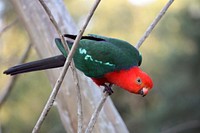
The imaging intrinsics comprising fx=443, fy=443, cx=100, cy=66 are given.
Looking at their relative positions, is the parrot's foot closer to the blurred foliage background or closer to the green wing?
the green wing

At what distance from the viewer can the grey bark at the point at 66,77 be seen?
5.26 ft

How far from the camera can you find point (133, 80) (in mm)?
1377

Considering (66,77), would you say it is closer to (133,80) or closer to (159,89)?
(133,80)

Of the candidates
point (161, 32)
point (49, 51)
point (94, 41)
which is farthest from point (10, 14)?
point (94, 41)

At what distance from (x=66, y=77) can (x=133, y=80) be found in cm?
36

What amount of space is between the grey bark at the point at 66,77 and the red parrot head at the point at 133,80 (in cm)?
17

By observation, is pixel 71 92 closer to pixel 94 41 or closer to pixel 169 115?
pixel 94 41

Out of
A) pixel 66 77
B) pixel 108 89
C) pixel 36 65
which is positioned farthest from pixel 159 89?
pixel 36 65

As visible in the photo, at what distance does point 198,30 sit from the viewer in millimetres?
4070

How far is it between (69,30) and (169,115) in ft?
8.45

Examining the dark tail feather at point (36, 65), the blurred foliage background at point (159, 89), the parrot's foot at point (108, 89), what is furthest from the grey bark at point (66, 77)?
the blurred foliage background at point (159, 89)

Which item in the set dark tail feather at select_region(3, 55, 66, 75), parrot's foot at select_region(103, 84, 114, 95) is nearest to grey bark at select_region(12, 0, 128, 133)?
parrot's foot at select_region(103, 84, 114, 95)

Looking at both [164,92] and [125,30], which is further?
[125,30]

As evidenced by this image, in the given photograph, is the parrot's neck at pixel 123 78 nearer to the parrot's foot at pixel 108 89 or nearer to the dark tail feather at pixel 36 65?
the parrot's foot at pixel 108 89
